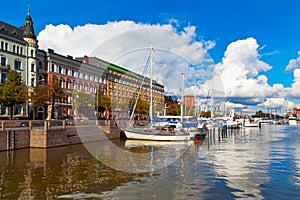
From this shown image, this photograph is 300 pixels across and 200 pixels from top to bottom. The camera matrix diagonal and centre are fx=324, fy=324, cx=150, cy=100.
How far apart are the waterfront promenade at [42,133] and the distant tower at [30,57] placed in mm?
29177

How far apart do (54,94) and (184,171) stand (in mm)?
45384

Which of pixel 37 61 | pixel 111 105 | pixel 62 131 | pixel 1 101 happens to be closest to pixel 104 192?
pixel 62 131

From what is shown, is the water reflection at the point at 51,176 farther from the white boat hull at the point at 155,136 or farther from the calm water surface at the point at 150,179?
the white boat hull at the point at 155,136

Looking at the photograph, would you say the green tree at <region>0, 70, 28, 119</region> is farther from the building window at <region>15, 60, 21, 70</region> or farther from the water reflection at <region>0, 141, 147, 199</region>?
the water reflection at <region>0, 141, 147, 199</region>

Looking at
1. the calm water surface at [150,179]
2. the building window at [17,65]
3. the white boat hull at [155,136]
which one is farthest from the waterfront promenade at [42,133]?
the building window at [17,65]

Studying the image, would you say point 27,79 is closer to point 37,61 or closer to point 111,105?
point 37,61

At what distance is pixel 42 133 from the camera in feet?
130

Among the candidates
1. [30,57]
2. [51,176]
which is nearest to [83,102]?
[30,57]

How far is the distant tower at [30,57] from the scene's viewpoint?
75.3 metres

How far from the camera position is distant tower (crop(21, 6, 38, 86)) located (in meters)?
75.3

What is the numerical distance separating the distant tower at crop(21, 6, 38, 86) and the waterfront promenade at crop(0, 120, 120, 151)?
2918cm

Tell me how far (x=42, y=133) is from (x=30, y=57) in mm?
41807

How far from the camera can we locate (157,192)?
19.1 m

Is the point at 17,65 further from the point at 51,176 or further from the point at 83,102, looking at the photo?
the point at 51,176
